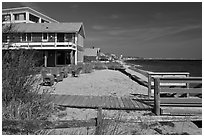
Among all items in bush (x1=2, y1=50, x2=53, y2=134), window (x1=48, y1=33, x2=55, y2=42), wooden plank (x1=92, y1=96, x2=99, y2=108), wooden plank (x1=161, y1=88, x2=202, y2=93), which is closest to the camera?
bush (x1=2, y1=50, x2=53, y2=134)

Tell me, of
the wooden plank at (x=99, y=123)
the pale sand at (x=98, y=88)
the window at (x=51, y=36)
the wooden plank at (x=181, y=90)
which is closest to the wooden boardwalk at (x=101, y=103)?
the wooden plank at (x=181, y=90)

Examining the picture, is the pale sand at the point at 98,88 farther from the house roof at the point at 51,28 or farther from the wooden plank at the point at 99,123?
the house roof at the point at 51,28

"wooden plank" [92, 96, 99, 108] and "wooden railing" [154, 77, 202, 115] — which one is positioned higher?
"wooden railing" [154, 77, 202, 115]

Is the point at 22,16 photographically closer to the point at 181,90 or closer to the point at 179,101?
the point at 179,101

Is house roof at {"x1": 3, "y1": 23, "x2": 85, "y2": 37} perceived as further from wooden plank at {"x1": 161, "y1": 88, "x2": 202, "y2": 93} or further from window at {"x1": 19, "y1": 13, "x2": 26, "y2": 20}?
wooden plank at {"x1": 161, "y1": 88, "x2": 202, "y2": 93}

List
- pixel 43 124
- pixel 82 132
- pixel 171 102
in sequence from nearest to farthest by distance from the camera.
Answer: pixel 43 124 < pixel 82 132 < pixel 171 102

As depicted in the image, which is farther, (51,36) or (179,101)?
(51,36)

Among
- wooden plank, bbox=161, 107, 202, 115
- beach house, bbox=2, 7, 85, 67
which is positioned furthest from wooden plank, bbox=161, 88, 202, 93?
beach house, bbox=2, 7, 85, 67

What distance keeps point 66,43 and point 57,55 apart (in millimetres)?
4719

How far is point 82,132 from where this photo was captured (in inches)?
159

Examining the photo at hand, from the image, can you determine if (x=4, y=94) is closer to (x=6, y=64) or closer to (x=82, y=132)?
(x=6, y=64)

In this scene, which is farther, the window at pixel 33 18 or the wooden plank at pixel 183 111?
the window at pixel 33 18

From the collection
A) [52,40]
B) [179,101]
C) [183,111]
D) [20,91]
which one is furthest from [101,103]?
[52,40]

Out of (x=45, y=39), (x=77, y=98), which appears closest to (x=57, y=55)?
(x=45, y=39)
